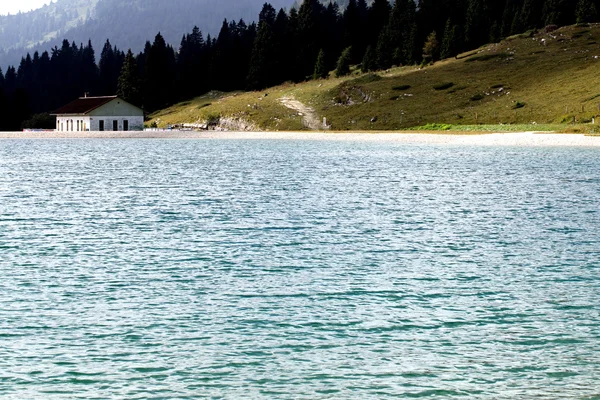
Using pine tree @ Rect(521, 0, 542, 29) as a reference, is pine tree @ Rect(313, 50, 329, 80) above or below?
below

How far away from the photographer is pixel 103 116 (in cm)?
13725

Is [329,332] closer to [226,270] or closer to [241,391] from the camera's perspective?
[241,391]

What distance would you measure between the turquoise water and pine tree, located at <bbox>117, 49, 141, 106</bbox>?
131536 mm

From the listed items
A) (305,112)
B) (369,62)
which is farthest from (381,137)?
(369,62)

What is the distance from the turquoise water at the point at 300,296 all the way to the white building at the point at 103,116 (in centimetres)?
10267

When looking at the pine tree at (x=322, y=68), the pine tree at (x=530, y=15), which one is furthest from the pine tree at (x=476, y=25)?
the pine tree at (x=322, y=68)

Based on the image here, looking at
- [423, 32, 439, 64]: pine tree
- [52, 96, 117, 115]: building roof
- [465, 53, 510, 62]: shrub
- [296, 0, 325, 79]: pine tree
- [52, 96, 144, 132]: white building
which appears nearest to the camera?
[52, 96, 117, 115]: building roof

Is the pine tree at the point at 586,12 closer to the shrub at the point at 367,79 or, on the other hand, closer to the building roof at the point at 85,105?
the shrub at the point at 367,79

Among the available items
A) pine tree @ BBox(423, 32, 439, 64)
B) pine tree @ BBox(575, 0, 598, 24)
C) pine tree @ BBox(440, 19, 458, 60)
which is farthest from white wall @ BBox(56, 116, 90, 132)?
pine tree @ BBox(575, 0, 598, 24)

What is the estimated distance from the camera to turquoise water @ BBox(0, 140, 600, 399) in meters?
11.9

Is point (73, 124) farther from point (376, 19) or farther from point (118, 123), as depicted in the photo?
point (376, 19)

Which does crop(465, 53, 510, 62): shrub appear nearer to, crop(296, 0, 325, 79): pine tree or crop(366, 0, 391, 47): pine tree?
crop(366, 0, 391, 47): pine tree

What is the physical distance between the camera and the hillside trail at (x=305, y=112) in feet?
428

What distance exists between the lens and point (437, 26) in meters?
168
